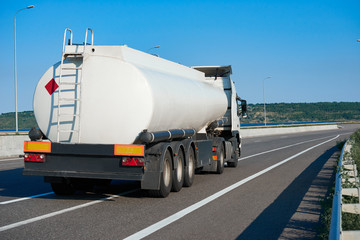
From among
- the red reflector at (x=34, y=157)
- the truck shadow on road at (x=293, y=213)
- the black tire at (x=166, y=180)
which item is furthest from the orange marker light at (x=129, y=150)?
the truck shadow on road at (x=293, y=213)

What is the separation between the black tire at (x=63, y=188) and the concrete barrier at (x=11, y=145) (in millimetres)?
15276

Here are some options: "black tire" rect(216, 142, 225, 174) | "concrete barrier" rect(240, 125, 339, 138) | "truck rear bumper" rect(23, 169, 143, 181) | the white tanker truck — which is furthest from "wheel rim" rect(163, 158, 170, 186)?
"concrete barrier" rect(240, 125, 339, 138)

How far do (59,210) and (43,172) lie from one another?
1316mm

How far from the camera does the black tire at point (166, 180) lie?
36.1ft

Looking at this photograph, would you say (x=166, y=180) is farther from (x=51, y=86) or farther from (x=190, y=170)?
(x=51, y=86)

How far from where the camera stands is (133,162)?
10062 mm

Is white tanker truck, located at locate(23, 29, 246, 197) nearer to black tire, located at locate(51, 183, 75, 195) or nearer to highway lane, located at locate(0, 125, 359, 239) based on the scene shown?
black tire, located at locate(51, 183, 75, 195)

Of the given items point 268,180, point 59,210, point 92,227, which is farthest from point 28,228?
point 268,180

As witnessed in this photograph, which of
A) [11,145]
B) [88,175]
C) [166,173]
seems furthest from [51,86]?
[11,145]

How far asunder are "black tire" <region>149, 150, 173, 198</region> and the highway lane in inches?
6.1

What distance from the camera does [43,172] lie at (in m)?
10.6

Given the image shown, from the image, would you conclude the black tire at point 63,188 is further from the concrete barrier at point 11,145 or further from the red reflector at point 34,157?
the concrete barrier at point 11,145

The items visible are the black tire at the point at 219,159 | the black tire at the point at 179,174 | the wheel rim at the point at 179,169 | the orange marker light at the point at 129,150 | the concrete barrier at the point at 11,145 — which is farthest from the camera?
the concrete barrier at the point at 11,145

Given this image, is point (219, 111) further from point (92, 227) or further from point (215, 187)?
point (92, 227)
